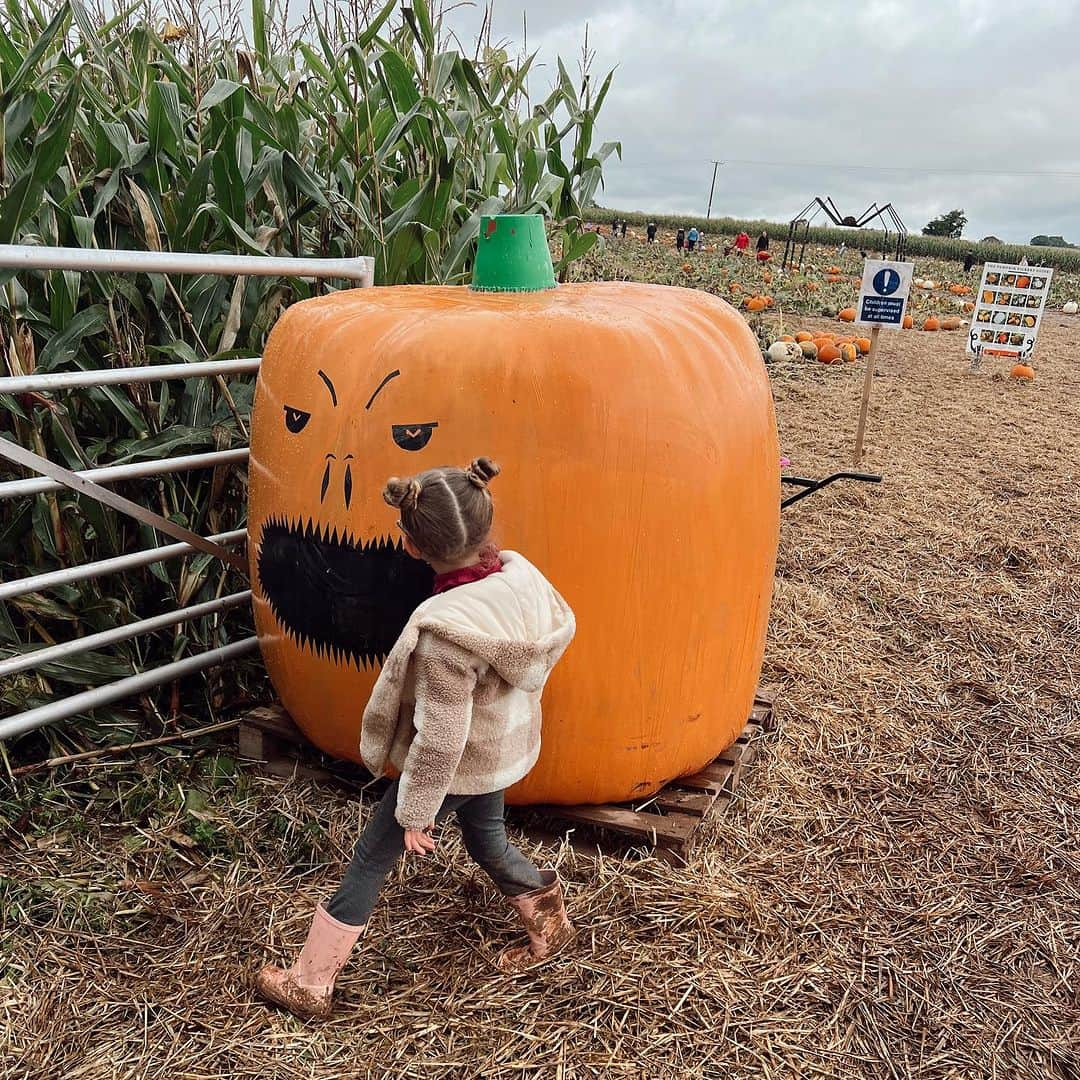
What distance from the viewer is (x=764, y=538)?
2514mm

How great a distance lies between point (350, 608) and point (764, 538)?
1099 mm

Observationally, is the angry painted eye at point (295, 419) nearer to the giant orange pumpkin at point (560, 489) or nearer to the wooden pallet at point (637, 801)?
the giant orange pumpkin at point (560, 489)

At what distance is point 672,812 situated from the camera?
98.4 inches

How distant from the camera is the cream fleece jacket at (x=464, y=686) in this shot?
1.73m

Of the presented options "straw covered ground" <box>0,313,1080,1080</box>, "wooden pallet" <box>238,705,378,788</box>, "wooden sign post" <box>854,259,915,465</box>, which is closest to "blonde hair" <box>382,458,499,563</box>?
"straw covered ground" <box>0,313,1080,1080</box>

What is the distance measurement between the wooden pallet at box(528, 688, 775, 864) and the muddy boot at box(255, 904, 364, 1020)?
0.70 m

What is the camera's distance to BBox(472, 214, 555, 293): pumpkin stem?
8.43 ft

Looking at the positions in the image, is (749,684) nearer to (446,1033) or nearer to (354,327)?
(446,1033)

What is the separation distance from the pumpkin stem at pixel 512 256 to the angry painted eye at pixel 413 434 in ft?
2.01

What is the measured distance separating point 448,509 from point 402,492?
0.32 feet

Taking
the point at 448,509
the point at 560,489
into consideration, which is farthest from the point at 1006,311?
the point at 448,509

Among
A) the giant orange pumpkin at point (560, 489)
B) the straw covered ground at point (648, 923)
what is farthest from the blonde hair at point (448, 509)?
the straw covered ground at point (648, 923)

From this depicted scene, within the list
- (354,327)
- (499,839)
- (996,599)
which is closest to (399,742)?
(499,839)

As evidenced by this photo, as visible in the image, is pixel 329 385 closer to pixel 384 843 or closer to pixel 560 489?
pixel 560 489
